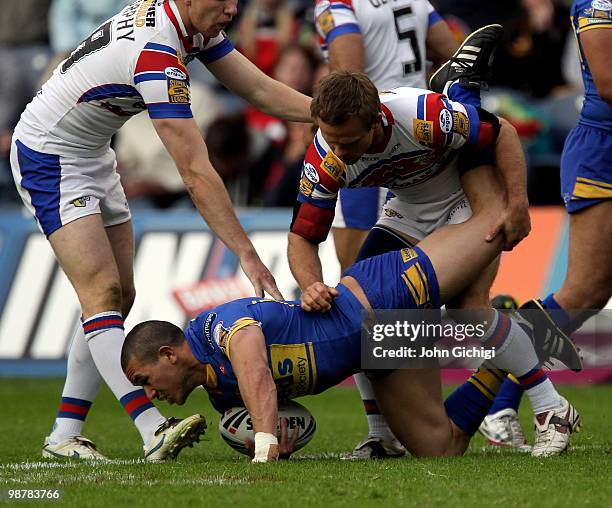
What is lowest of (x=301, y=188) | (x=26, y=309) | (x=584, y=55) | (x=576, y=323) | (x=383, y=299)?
(x=26, y=309)

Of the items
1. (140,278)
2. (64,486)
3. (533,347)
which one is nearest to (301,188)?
(533,347)

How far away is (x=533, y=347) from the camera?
20.1 ft

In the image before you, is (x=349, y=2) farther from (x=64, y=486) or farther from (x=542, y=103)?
(x=542, y=103)

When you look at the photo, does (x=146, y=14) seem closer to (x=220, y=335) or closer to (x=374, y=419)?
(x=220, y=335)

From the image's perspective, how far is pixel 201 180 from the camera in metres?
5.95

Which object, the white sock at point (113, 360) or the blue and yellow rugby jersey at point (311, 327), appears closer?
the blue and yellow rugby jersey at point (311, 327)

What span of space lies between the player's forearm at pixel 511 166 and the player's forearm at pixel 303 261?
0.98m

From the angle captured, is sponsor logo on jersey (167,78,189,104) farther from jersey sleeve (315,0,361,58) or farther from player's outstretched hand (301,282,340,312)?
jersey sleeve (315,0,361,58)

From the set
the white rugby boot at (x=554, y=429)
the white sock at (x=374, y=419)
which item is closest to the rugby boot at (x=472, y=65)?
the white sock at (x=374, y=419)

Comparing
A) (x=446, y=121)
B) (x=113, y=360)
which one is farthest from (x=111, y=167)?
(x=446, y=121)

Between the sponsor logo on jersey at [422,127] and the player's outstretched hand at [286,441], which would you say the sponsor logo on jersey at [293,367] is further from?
the sponsor logo on jersey at [422,127]

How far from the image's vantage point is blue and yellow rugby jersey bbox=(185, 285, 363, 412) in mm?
5609

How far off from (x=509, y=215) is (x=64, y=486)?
2.43 meters

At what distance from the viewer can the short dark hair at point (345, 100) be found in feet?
17.6
